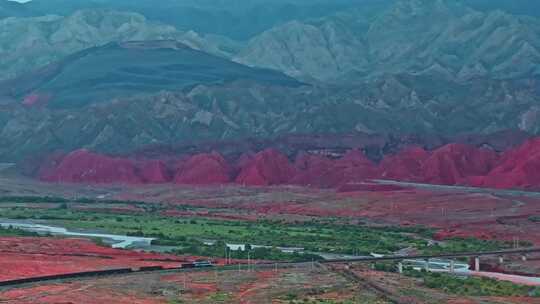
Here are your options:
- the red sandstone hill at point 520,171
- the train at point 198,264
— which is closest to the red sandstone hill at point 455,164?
the red sandstone hill at point 520,171

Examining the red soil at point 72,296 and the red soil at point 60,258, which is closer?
the red soil at point 72,296

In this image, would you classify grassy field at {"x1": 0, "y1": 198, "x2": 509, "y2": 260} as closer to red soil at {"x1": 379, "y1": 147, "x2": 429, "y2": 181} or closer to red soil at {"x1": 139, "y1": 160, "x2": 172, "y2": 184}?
red soil at {"x1": 139, "y1": 160, "x2": 172, "y2": 184}

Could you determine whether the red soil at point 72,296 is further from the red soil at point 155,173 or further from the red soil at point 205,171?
the red soil at point 155,173

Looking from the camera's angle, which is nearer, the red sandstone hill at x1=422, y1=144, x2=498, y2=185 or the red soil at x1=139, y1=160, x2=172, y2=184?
the red sandstone hill at x1=422, y1=144, x2=498, y2=185

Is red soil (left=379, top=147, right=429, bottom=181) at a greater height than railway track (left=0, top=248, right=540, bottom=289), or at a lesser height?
greater

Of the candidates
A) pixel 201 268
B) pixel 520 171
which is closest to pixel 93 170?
pixel 520 171

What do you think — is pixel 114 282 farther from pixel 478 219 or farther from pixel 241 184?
pixel 241 184

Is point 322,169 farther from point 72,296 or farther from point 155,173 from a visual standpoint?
point 72,296

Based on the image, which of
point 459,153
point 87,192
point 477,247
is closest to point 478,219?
point 477,247

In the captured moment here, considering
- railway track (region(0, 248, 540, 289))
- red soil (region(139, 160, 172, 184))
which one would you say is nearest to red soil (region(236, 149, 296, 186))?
red soil (region(139, 160, 172, 184))
